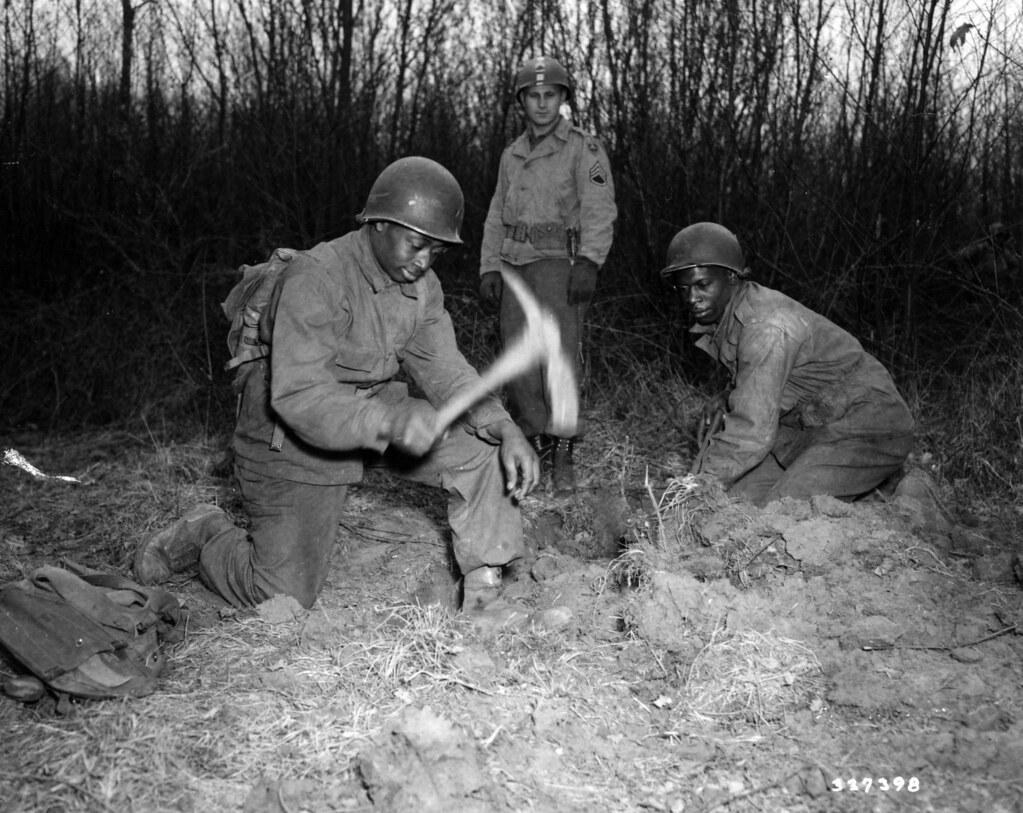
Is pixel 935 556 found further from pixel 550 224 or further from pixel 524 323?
pixel 550 224

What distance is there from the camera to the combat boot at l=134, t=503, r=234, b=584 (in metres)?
4.40

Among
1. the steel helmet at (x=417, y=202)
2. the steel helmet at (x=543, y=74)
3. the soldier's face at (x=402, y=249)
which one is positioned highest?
the steel helmet at (x=543, y=74)

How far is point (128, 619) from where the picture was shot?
3.48m

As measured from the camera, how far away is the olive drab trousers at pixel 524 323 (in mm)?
6332

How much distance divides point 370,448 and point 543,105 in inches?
135

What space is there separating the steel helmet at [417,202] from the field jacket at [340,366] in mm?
184

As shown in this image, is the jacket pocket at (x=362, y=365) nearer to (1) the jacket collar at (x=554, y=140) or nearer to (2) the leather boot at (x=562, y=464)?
(2) the leather boot at (x=562, y=464)

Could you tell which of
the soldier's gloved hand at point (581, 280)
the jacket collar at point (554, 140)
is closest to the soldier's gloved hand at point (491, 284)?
the soldier's gloved hand at point (581, 280)

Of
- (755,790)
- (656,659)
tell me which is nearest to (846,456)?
(656,659)

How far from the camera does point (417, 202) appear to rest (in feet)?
12.6

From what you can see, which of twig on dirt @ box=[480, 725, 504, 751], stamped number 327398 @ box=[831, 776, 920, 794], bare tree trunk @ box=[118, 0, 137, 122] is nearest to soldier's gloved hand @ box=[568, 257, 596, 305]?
twig on dirt @ box=[480, 725, 504, 751]

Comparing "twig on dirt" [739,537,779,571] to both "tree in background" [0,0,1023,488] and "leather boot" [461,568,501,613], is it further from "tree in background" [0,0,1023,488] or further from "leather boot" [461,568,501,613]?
"tree in background" [0,0,1023,488]

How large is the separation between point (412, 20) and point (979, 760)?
9.29m

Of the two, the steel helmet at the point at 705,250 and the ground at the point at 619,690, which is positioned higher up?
the steel helmet at the point at 705,250
